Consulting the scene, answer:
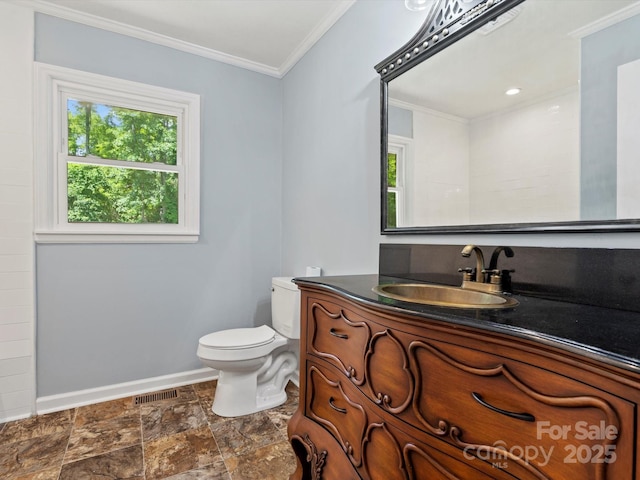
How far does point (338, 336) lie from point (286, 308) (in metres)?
1.11

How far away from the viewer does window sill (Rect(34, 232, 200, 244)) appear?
2062mm

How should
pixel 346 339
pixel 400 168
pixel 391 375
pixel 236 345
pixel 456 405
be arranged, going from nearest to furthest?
pixel 456 405
pixel 391 375
pixel 346 339
pixel 400 168
pixel 236 345

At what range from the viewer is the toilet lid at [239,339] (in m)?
1.96

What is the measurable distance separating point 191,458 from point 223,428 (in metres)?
0.28

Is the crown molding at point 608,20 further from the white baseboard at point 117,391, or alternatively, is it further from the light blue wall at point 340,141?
the white baseboard at point 117,391

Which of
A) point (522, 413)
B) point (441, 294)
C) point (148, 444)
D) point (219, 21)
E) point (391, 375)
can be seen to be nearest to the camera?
point (522, 413)

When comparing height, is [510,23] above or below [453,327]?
above

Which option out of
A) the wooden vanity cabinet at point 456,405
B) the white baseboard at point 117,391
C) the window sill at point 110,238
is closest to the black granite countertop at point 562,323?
the wooden vanity cabinet at point 456,405

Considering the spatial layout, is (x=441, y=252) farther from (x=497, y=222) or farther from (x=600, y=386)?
(x=600, y=386)

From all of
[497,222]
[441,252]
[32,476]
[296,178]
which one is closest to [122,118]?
[296,178]

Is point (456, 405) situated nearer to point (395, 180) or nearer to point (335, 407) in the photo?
point (335, 407)

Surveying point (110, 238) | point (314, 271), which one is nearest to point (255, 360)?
point (314, 271)

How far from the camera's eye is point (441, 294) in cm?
121

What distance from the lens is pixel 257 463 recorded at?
1.61 metres
